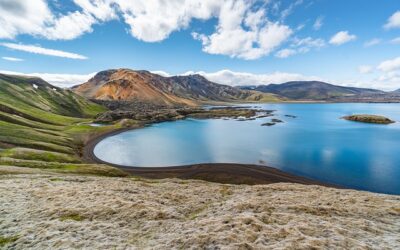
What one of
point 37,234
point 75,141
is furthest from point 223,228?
point 75,141

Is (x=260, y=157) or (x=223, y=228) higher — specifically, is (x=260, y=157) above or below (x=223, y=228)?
below

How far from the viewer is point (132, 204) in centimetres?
2208

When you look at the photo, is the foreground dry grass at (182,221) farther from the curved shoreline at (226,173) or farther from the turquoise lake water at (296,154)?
the turquoise lake water at (296,154)

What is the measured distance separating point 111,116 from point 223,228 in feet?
616

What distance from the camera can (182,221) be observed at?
19406 mm

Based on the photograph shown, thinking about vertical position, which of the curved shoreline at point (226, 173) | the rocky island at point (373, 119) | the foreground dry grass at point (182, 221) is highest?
the foreground dry grass at point (182, 221)

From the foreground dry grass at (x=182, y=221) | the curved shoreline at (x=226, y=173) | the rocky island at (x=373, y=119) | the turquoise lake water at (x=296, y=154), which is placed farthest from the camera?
the rocky island at (x=373, y=119)

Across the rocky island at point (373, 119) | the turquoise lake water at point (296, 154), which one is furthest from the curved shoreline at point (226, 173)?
the rocky island at point (373, 119)

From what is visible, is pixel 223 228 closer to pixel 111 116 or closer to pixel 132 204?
pixel 132 204

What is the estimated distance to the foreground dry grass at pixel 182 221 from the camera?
14.9 metres

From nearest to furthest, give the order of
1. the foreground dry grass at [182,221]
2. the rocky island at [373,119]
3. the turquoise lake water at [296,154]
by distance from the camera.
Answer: the foreground dry grass at [182,221] < the turquoise lake water at [296,154] < the rocky island at [373,119]

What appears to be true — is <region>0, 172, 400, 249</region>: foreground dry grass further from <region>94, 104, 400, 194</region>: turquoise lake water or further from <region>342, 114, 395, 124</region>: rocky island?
<region>342, 114, 395, 124</region>: rocky island

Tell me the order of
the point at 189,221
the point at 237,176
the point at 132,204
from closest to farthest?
the point at 189,221, the point at 132,204, the point at 237,176

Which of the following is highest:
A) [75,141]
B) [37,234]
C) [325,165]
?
[37,234]
